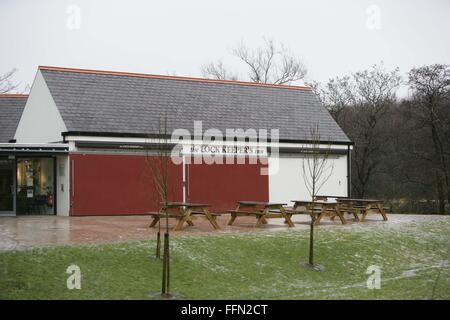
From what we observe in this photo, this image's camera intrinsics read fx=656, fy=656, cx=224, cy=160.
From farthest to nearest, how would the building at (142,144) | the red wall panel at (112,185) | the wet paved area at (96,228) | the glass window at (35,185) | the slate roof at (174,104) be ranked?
the slate roof at (174,104)
the glass window at (35,185)
the building at (142,144)
the red wall panel at (112,185)
the wet paved area at (96,228)

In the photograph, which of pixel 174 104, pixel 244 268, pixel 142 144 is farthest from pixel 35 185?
pixel 244 268

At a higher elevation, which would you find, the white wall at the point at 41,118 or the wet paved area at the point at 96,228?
the white wall at the point at 41,118

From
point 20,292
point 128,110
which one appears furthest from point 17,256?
point 128,110

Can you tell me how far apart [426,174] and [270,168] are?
59.2 ft

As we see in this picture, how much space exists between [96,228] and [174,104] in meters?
10.5

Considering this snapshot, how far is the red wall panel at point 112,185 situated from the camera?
24.9m

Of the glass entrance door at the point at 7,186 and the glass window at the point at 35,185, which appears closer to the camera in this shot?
the glass entrance door at the point at 7,186

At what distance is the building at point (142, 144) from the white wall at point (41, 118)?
1.7 inches

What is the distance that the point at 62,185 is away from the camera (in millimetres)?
25344

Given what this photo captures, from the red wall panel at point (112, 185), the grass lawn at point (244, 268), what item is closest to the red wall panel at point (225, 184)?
the red wall panel at point (112, 185)

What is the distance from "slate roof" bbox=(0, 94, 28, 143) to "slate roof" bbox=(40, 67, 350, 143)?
700cm

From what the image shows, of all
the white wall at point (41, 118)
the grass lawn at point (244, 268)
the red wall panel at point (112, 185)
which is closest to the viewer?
the grass lawn at point (244, 268)

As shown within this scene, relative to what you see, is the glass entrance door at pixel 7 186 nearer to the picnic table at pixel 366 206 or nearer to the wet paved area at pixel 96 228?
the wet paved area at pixel 96 228

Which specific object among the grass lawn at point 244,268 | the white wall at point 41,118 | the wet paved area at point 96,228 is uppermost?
the white wall at point 41,118
